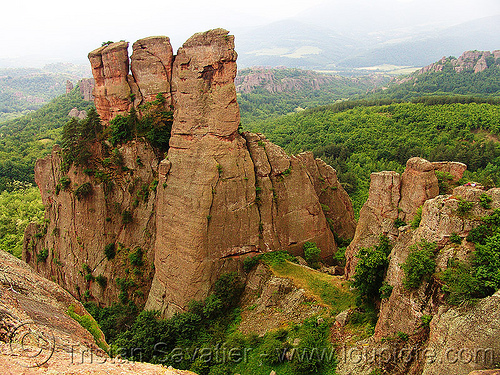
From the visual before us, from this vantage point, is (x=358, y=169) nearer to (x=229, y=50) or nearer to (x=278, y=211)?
(x=278, y=211)

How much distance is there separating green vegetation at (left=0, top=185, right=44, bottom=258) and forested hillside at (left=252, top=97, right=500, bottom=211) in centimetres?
5283

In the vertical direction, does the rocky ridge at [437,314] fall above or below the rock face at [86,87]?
below

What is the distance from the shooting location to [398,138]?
7344cm

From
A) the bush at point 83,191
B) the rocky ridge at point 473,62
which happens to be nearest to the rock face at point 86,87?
the bush at point 83,191

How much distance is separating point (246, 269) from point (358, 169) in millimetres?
43089

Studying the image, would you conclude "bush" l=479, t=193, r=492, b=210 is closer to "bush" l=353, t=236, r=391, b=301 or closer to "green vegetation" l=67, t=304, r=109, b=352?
"bush" l=353, t=236, r=391, b=301

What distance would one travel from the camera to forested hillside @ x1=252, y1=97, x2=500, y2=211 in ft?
201

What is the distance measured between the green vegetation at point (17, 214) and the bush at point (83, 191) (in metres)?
21.6

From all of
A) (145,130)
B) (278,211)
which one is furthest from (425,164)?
(145,130)

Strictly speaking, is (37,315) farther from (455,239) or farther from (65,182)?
(65,182)

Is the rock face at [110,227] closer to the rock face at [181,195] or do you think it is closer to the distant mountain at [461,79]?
the rock face at [181,195]

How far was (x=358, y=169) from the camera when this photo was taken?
6388 cm

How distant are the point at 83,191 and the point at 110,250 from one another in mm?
6003

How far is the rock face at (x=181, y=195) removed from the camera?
26.7 m
